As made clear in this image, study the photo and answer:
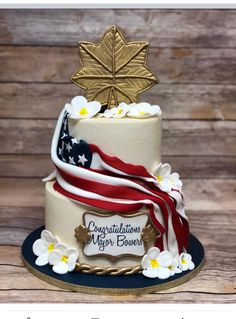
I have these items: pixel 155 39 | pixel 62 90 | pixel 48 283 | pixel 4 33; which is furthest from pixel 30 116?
pixel 48 283

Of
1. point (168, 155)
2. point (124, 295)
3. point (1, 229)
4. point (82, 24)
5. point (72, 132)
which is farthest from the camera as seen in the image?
point (168, 155)

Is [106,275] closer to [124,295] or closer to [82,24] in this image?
[124,295]

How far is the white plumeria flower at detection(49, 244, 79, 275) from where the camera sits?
1.66m

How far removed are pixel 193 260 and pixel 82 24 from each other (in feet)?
4.30

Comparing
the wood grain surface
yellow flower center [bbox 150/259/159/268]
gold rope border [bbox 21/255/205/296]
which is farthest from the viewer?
the wood grain surface

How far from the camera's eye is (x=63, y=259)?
5.54ft

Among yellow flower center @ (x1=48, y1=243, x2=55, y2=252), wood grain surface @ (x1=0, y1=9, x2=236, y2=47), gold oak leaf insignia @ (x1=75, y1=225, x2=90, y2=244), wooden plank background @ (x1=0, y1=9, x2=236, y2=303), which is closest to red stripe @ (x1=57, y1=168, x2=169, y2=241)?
gold oak leaf insignia @ (x1=75, y1=225, x2=90, y2=244)

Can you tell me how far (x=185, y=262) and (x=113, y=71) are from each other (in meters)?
0.65

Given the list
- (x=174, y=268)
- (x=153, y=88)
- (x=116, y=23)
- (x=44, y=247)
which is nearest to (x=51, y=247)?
(x=44, y=247)

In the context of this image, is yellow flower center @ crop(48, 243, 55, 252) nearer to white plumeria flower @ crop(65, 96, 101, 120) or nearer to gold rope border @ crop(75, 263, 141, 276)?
gold rope border @ crop(75, 263, 141, 276)

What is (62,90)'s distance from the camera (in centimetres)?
264

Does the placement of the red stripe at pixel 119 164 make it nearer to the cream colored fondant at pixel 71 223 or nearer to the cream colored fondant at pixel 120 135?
the cream colored fondant at pixel 120 135

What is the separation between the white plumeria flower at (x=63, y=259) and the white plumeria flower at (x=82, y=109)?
408mm

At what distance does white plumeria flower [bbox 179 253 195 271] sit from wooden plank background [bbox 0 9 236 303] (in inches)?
24.2
